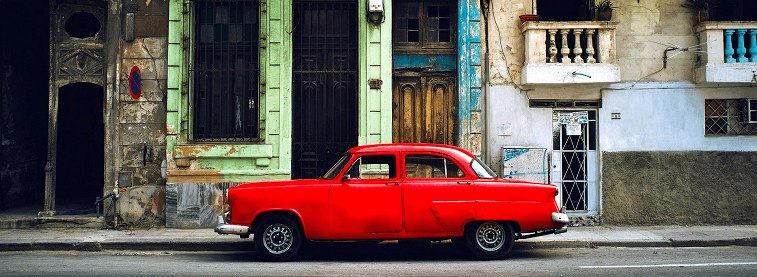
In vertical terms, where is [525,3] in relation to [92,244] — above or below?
above

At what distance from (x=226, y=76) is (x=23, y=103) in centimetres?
476

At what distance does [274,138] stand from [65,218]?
13.4 ft

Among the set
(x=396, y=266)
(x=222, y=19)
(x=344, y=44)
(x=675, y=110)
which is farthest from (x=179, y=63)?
(x=675, y=110)

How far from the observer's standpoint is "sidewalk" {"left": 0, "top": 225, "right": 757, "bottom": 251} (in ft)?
36.8

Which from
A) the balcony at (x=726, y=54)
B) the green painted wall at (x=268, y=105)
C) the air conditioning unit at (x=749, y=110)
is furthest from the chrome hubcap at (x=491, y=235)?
the air conditioning unit at (x=749, y=110)

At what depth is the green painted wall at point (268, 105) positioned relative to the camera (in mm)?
13148

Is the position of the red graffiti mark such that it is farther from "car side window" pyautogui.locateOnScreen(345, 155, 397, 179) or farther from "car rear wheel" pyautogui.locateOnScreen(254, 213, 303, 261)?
"car side window" pyautogui.locateOnScreen(345, 155, 397, 179)

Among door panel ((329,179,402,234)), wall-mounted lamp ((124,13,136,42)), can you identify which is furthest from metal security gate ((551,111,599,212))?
wall-mounted lamp ((124,13,136,42))

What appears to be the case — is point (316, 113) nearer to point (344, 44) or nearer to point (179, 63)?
point (344, 44)

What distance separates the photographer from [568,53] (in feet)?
43.6

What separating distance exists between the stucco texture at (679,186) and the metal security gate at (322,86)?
5062 millimetres

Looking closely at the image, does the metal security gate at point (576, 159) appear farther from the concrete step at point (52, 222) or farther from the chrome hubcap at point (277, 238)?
the concrete step at point (52, 222)

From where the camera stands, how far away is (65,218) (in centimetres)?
1298

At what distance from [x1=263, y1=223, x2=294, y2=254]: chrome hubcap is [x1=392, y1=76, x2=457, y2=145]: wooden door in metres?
4.38
